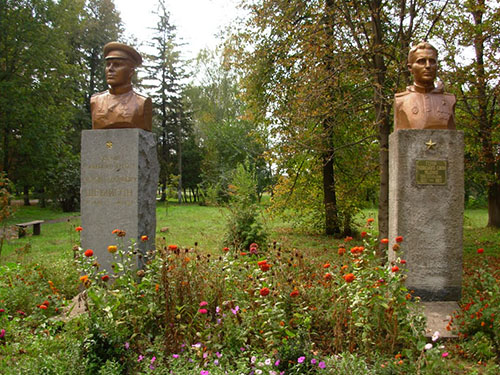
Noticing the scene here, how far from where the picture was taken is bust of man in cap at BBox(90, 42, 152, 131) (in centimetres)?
542

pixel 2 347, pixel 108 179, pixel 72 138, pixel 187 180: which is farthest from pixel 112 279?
pixel 187 180

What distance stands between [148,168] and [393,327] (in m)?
3.79

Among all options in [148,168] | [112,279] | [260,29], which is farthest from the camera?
[260,29]

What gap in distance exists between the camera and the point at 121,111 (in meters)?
5.41

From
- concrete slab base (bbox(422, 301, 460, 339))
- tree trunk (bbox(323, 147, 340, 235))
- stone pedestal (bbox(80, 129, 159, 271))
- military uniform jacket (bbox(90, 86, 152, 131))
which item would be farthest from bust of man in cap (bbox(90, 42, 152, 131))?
tree trunk (bbox(323, 147, 340, 235))

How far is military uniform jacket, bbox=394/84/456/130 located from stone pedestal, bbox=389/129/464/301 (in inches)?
6.3

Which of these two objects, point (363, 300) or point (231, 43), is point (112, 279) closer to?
point (363, 300)

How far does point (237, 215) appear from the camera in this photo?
835cm

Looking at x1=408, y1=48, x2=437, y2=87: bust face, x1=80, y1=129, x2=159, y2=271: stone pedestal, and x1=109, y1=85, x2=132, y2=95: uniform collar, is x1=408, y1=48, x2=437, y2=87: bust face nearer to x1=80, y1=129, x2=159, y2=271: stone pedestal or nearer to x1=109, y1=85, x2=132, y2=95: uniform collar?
x1=80, y1=129, x2=159, y2=271: stone pedestal

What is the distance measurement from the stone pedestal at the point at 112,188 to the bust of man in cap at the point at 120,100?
0.59 feet

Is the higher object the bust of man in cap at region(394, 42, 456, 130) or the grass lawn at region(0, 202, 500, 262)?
the bust of man in cap at region(394, 42, 456, 130)

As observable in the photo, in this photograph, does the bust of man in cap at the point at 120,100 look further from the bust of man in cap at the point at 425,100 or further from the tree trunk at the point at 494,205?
the tree trunk at the point at 494,205

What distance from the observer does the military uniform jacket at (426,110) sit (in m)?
5.02

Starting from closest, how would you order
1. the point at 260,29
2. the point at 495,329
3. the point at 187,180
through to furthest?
the point at 495,329 → the point at 260,29 → the point at 187,180
